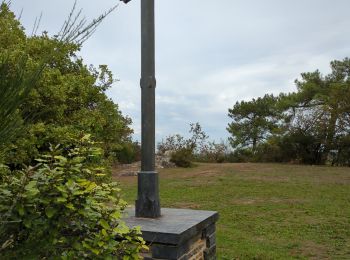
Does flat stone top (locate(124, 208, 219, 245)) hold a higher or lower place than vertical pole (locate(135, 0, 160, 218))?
lower

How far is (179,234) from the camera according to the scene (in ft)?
11.0

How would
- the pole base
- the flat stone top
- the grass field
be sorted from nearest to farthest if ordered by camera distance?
the flat stone top
the pole base
the grass field

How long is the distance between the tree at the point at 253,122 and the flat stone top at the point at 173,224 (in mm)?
26319

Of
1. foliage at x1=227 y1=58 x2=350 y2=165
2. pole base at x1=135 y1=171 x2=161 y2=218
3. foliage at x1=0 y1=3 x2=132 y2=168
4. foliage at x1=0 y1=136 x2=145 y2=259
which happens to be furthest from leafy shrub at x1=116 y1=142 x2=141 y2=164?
foliage at x1=0 y1=136 x2=145 y2=259

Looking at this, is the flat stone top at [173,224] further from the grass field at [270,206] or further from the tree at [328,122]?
the tree at [328,122]

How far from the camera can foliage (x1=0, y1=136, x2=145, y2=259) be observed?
233 cm

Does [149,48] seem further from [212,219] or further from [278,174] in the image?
→ [278,174]

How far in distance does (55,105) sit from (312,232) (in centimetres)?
503

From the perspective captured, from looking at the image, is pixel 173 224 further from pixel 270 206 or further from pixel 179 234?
pixel 270 206

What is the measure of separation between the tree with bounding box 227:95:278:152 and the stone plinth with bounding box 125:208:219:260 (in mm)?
26325

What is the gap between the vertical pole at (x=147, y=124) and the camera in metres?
4.07

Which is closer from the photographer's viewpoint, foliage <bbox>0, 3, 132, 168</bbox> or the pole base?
the pole base

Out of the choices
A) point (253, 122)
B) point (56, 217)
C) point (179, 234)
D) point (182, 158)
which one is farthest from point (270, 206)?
point (253, 122)

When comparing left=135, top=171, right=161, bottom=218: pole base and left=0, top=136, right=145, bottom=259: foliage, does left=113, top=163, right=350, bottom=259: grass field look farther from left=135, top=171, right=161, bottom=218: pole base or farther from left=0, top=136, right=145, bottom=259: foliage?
left=0, top=136, right=145, bottom=259: foliage
